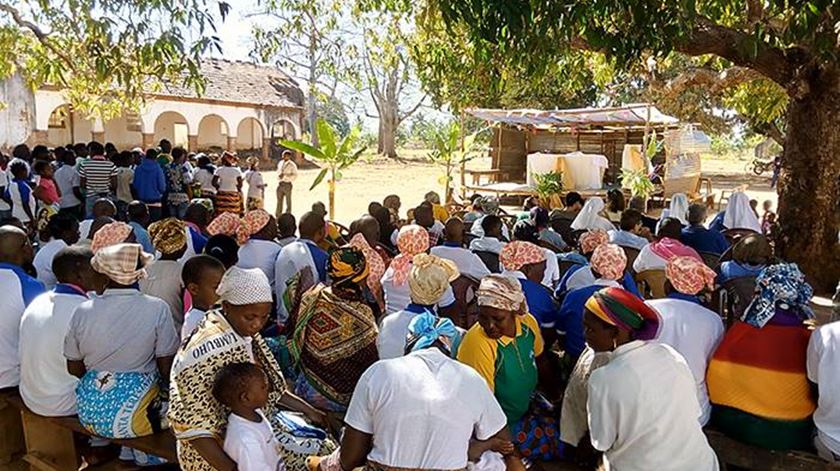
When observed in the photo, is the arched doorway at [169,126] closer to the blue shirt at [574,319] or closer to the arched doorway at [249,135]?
the arched doorway at [249,135]

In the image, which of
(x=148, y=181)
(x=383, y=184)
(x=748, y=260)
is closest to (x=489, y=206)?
(x=748, y=260)

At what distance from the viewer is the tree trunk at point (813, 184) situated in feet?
24.9

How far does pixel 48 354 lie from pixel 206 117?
2521 centimetres

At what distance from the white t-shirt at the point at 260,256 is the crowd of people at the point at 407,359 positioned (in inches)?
10.5

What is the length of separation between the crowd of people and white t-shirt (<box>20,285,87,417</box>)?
0.01 m

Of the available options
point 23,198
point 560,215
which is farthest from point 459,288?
point 23,198

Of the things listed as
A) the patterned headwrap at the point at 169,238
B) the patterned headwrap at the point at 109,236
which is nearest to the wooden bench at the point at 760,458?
the patterned headwrap at the point at 169,238

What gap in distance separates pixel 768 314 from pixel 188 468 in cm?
258

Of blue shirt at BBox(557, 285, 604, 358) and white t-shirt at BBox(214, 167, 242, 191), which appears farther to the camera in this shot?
white t-shirt at BBox(214, 167, 242, 191)

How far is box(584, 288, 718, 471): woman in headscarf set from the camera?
2.60 metres

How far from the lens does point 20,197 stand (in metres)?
8.47

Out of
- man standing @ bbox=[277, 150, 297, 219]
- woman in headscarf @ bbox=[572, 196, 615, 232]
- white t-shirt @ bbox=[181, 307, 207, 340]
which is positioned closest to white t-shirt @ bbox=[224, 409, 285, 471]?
white t-shirt @ bbox=[181, 307, 207, 340]

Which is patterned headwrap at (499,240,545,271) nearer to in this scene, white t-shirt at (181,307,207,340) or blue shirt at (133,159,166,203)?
white t-shirt at (181,307,207,340)

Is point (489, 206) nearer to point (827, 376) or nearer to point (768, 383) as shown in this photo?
point (768, 383)
